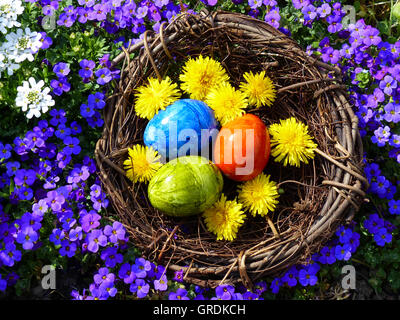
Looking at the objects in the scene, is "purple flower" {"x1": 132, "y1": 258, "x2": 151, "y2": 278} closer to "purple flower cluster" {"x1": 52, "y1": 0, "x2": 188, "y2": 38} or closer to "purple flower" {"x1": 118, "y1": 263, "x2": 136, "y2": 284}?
"purple flower" {"x1": 118, "y1": 263, "x2": 136, "y2": 284}

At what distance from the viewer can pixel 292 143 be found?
263cm

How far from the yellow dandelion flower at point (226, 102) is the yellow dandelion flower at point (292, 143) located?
9.2 inches

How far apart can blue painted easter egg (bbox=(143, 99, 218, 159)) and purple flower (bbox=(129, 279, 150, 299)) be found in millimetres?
651

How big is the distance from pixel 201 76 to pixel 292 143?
602mm

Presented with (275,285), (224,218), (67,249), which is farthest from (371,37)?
(67,249)

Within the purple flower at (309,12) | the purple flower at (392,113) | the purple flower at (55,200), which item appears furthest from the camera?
the purple flower at (309,12)

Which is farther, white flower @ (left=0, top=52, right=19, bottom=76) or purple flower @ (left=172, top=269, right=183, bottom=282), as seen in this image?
white flower @ (left=0, top=52, right=19, bottom=76)

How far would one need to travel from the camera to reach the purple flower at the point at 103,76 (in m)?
2.71

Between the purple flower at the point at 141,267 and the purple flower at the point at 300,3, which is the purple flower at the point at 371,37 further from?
the purple flower at the point at 141,267

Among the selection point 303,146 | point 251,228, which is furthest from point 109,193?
point 303,146

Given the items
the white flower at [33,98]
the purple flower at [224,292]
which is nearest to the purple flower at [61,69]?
the white flower at [33,98]

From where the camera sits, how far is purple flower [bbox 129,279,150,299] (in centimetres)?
256

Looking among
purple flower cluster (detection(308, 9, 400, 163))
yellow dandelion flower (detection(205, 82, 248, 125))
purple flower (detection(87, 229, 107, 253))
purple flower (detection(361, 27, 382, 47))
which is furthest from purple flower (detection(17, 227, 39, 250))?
purple flower (detection(361, 27, 382, 47))
